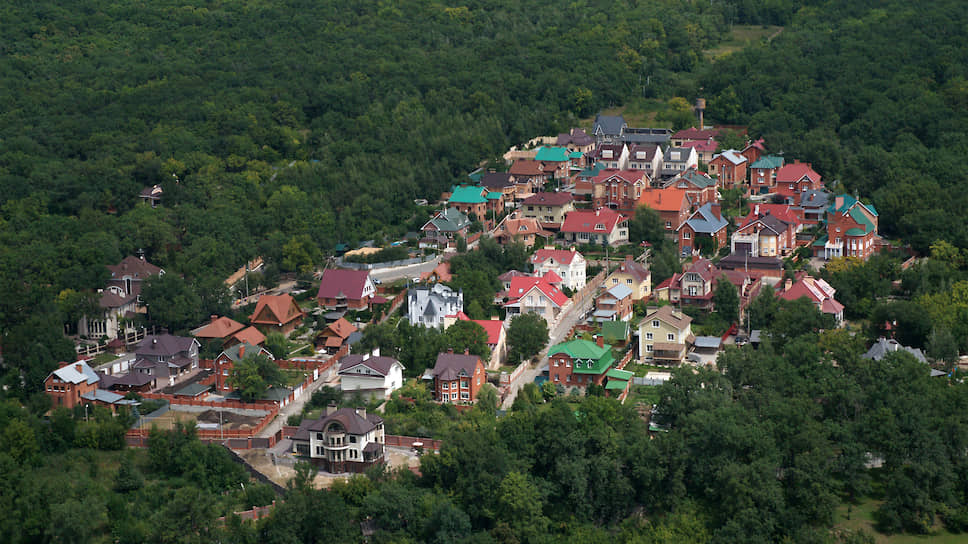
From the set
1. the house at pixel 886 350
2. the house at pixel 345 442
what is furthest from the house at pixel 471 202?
the house at pixel 345 442

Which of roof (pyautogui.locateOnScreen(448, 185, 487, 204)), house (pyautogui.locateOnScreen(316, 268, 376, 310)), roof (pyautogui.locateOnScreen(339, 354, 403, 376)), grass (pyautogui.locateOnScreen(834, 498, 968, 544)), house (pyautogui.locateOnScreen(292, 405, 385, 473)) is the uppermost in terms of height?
roof (pyautogui.locateOnScreen(448, 185, 487, 204))

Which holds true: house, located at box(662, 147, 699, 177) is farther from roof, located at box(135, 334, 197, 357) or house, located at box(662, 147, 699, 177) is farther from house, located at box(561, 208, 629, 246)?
roof, located at box(135, 334, 197, 357)

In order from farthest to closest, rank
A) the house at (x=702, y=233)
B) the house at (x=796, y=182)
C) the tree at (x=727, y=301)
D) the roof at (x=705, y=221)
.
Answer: the house at (x=796, y=182), the roof at (x=705, y=221), the house at (x=702, y=233), the tree at (x=727, y=301)

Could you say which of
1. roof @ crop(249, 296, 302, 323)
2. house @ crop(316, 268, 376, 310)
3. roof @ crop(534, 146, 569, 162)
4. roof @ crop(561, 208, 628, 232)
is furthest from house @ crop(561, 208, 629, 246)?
roof @ crop(249, 296, 302, 323)

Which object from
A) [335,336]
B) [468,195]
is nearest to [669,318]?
[335,336]

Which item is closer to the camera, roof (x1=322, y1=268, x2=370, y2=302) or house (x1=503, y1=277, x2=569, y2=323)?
house (x1=503, y1=277, x2=569, y2=323)

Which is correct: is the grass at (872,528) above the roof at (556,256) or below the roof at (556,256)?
below

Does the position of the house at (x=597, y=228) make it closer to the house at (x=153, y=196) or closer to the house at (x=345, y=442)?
the house at (x=153, y=196)

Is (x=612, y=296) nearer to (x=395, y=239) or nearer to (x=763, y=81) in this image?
(x=395, y=239)
